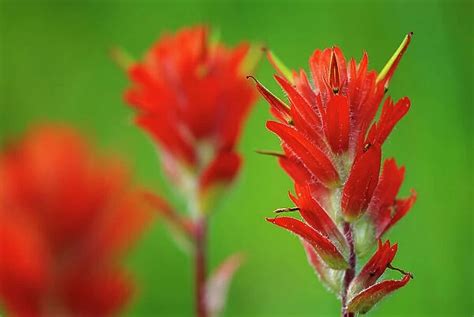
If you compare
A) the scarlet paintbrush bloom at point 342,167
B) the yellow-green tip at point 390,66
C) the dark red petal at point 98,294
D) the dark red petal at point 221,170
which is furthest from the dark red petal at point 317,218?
the dark red petal at point 98,294

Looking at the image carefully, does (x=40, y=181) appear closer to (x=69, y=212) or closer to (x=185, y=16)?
(x=69, y=212)

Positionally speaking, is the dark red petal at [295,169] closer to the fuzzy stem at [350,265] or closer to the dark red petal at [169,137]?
the fuzzy stem at [350,265]

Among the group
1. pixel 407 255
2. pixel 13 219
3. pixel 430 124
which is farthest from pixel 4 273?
pixel 430 124

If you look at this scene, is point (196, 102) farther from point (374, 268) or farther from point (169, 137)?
point (374, 268)

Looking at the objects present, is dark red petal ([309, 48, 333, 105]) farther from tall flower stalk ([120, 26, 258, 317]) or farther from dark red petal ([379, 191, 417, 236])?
tall flower stalk ([120, 26, 258, 317])

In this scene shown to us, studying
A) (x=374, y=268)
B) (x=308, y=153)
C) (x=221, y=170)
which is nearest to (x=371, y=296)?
(x=374, y=268)

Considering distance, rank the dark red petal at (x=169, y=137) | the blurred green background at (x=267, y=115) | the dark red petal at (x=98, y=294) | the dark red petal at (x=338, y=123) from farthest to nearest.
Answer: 1. the blurred green background at (x=267, y=115)
2. the dark red petal at (x=98, y=294)
3. the dark red petal at (x=169, y=137)
4. the dark red petal at (x=338, y=123)
